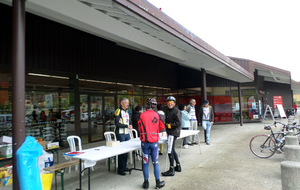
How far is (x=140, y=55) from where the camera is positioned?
1058 cm

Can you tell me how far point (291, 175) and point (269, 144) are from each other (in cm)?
302

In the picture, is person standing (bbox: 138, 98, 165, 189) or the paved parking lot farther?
the paved parking lot

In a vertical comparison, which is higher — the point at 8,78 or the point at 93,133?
the point at 8,78

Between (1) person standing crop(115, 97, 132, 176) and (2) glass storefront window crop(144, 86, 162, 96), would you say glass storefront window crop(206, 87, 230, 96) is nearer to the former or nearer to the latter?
(2) glass storefront window crop(144, 86, 162, 96)

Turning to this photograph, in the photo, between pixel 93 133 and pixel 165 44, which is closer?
pixel 165 44

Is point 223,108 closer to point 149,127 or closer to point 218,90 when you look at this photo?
point 218,90

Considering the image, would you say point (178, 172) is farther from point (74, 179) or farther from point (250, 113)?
point (250, 113)

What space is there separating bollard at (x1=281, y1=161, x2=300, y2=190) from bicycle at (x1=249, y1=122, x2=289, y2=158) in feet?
8.04

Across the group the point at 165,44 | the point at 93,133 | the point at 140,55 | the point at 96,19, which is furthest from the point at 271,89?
the point at 96,19

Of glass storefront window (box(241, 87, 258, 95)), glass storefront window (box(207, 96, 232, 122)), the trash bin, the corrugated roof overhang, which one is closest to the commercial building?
the corrugated roof overhang

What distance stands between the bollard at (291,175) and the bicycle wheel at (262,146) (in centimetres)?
245

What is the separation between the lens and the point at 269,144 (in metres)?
5.39

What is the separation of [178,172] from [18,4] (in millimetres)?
4143

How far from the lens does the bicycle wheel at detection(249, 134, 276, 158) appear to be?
5.14 m
